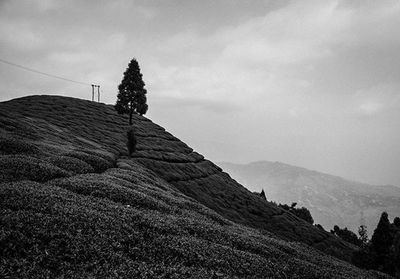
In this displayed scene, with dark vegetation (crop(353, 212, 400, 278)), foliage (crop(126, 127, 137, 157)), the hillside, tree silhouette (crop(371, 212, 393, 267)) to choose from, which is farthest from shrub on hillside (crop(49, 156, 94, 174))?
tree silhouette (crop(371, 212, 393, 267))

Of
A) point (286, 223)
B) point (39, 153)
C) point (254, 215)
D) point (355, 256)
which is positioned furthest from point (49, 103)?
point (355, 256)

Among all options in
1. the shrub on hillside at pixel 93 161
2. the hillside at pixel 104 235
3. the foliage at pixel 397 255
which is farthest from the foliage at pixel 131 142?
the foliage at pixel 397 255

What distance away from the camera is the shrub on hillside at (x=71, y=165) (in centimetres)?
4031

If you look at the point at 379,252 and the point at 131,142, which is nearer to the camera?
the point at 379,252

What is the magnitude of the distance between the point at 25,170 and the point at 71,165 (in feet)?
32.9

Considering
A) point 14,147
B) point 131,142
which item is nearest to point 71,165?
point 14,147

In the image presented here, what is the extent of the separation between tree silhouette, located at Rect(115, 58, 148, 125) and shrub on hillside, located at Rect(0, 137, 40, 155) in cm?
5936

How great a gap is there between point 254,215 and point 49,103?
292 feet

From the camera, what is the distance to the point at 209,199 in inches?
2741

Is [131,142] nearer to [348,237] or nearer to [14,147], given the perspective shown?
[14,147]

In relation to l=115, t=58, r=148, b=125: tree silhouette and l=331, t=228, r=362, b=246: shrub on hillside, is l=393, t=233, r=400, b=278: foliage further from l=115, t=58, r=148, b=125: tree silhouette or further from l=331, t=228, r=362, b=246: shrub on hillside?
l=331, t=228, r=362, b=246: shrub on hillside

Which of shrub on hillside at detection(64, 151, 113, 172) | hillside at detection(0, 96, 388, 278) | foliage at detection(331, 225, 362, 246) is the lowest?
foliage at detection(331, 225, 362, 246)

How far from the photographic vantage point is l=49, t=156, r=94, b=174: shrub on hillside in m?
40.3

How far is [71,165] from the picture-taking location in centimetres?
4197
